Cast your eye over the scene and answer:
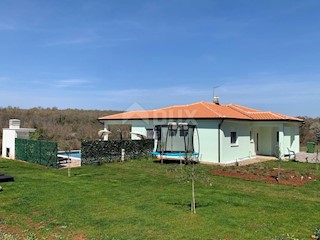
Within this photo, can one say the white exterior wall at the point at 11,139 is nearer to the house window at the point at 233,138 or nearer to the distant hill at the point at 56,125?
the distant hill at the point at 56,125

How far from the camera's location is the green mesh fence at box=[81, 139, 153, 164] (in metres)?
20.5

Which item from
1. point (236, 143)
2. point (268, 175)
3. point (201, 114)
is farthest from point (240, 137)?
point (268, 175)

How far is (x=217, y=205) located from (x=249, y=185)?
4.49 meters

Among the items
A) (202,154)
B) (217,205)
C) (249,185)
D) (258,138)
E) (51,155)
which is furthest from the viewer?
(258,138)

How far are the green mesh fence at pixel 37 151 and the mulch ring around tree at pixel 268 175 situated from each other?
394 inches

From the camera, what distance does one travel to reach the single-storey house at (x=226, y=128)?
2195 centimetres

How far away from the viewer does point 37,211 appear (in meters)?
9.52

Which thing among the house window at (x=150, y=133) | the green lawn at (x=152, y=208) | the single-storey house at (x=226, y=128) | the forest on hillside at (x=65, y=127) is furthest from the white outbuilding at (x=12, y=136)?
the house window at (x=150, y=133)

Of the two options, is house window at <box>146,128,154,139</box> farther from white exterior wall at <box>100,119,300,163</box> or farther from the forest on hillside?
the forest on hillside

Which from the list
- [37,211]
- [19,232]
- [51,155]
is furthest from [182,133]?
[19,232]

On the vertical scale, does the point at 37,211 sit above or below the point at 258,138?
below

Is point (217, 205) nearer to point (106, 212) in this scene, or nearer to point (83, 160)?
point (106, 212)

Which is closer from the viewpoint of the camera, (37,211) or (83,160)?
(37,211)

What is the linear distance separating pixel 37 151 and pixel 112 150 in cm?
501
